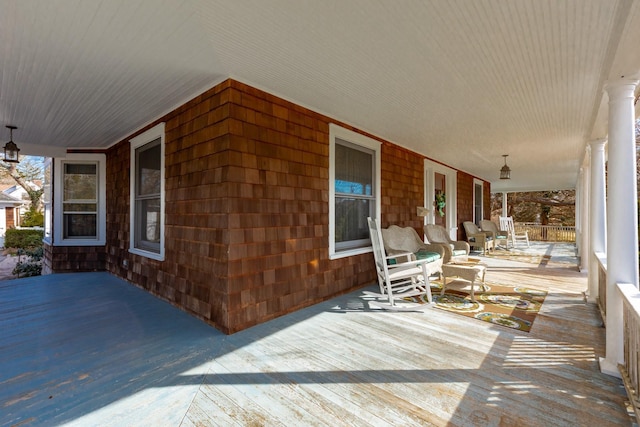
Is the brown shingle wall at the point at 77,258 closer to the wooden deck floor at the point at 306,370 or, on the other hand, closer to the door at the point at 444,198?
the wooden deck floor at the point at 306,370

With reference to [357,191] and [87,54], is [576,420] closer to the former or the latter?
[357,191]

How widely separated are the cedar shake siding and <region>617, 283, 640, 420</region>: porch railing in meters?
2.74

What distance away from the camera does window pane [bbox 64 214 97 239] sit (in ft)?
19.6

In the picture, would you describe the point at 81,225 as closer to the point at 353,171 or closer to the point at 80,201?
the point at 80,201

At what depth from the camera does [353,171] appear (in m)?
4.60

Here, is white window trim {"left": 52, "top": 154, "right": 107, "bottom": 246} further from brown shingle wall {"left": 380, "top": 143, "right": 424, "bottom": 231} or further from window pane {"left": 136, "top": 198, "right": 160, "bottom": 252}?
brown shingle wall {"left": 380, "top": 143, "right": 424, "bottom": 231}

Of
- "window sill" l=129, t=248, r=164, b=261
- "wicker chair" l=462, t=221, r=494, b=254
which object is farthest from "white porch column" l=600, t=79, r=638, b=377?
"wicker chair" l=462, t=221, r=494, b=254

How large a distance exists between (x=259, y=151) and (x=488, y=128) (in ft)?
11.7

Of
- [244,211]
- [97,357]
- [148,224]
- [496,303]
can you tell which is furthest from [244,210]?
[496,303]

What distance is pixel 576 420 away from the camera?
165cm

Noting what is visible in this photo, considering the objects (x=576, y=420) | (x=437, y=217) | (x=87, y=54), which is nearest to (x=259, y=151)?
(x=87, y=54)

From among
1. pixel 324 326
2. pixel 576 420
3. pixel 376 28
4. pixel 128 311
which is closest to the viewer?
pixel 576 420

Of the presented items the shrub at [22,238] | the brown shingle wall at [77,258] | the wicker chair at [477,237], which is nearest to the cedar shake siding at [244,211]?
the brown shingle wall at [77,258]

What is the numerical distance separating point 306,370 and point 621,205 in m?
2.72
